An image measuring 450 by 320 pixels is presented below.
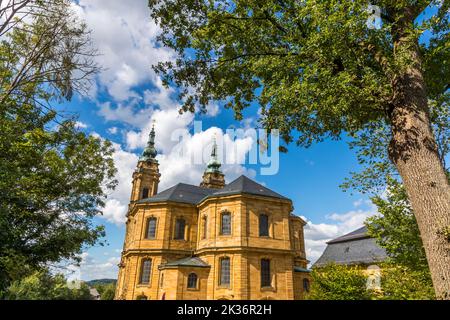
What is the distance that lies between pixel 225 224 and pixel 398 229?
1850 cm

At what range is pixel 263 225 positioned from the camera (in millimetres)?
30000

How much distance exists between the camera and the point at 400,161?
6535 millimetres

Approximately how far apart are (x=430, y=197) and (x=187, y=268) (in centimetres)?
2526

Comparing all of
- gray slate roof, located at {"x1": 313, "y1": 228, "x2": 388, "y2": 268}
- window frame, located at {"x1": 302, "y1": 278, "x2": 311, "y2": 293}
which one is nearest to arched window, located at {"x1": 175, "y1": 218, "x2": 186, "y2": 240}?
window frame, located at {"x1": 302, "y1": 278, "x2": 311, "y2": 293}

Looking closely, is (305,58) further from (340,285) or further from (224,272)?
(224,272)

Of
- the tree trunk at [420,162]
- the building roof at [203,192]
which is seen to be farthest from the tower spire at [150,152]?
the tree trunk at [420,162]

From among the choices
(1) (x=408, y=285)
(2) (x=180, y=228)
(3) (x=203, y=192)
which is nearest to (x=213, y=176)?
(3) (x=203, y=192)

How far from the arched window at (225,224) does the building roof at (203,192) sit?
2.25 metres

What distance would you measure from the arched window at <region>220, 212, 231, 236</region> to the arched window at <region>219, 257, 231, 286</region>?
8.66 ft

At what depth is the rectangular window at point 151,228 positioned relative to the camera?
33031mm

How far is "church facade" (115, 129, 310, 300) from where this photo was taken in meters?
27.1
